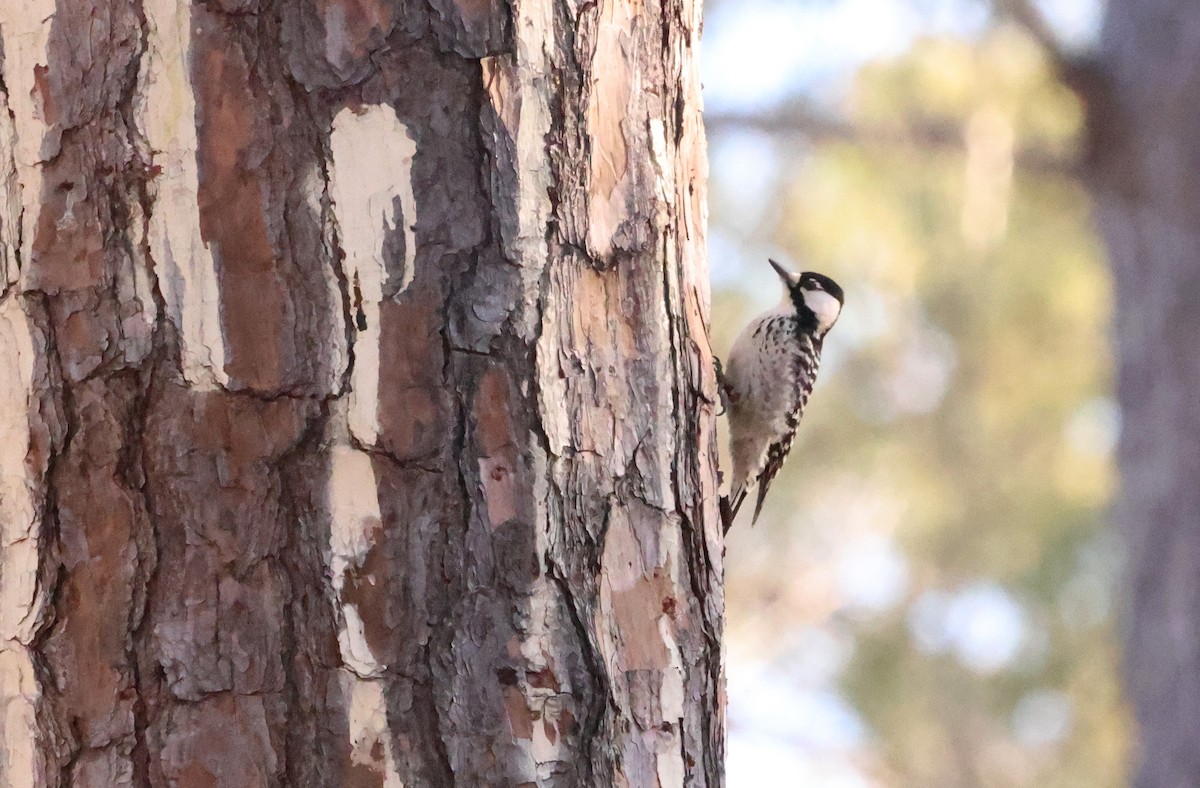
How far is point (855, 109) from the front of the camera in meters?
6.21

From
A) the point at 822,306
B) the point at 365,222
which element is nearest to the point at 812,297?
the point at 822,306

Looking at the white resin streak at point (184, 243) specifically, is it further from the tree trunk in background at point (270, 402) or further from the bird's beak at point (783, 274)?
the bird's beak at point (783, 274)

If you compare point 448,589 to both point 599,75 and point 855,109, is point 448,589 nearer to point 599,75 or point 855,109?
point 599,75

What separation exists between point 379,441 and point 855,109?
552cm

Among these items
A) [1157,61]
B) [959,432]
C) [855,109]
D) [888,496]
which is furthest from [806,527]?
[1157,61]

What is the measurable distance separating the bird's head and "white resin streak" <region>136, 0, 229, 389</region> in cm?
241

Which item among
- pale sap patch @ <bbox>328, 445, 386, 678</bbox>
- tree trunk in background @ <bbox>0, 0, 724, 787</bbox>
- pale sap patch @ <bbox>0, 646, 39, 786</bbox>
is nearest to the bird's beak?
tree trunk in background @ <bbox>0, 0, 724, 787</bbox>

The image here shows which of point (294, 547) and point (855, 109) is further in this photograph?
point (855, 109)

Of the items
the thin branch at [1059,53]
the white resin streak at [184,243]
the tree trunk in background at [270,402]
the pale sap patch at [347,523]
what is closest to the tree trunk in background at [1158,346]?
the thin branch at [1059,53]

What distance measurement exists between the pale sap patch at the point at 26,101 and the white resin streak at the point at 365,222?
263 millimetres

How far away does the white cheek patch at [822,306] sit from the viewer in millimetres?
3381

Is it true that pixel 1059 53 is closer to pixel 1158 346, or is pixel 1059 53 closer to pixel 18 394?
pixel 1158 346

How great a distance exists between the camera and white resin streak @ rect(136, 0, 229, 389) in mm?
1088

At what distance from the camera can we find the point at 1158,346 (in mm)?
4176
